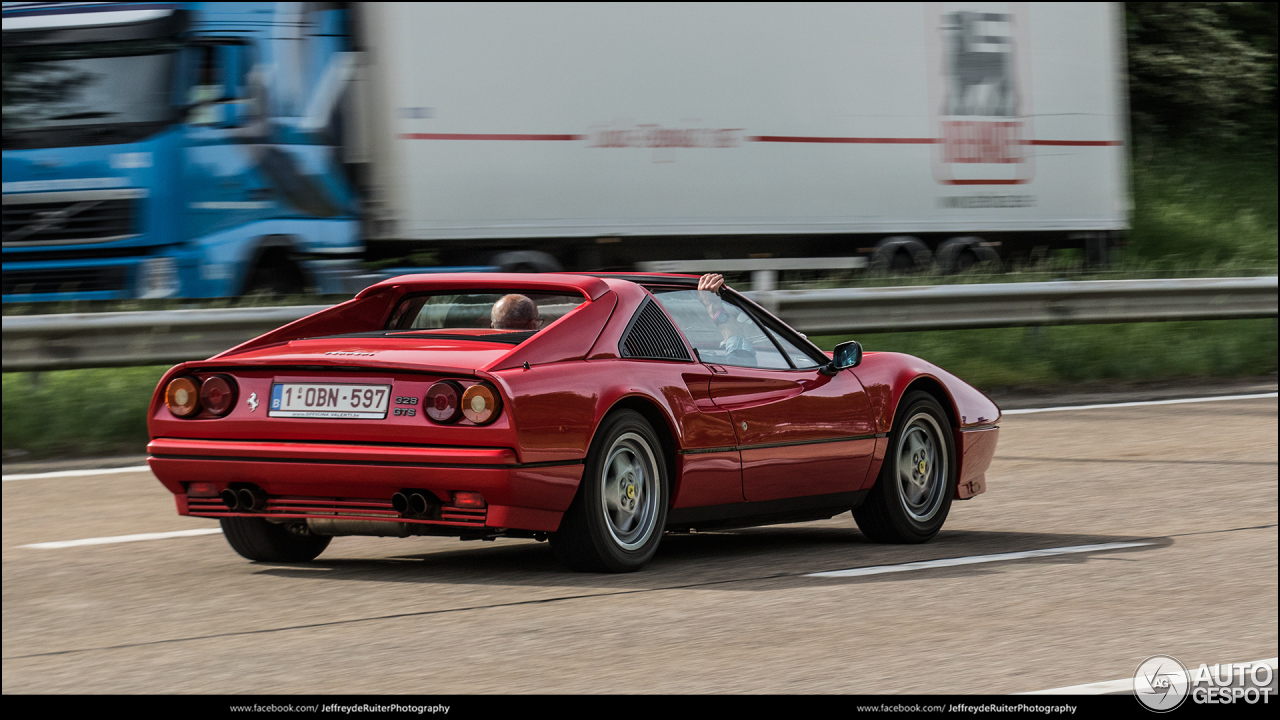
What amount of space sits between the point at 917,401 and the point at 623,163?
33.3 ft

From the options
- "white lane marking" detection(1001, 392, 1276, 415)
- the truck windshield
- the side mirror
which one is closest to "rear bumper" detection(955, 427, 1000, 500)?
the side mirror

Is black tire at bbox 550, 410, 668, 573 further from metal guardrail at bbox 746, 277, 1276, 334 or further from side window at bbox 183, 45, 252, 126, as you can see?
side window at bbox 183, 45, 252, 126

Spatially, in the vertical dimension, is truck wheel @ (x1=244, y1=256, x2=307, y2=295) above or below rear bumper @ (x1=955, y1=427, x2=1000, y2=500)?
above

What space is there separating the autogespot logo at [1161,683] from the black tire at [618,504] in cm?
200

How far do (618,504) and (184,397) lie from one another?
1.59 metres

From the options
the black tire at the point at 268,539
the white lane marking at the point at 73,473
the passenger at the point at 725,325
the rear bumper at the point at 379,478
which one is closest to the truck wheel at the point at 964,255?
the white lane marking at the point at 73,473

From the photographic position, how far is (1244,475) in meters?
9.26

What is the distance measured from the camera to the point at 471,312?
7070mm

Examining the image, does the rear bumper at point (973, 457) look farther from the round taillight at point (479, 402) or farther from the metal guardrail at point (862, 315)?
the metal guardrail at point (862, 315)

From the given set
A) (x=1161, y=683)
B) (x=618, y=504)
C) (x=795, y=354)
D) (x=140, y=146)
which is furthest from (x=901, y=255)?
(x=1161, y=683)

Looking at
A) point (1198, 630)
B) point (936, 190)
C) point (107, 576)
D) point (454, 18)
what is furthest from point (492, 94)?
point (1198, 630)

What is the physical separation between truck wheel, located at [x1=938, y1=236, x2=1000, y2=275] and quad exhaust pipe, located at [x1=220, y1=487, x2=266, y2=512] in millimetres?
14452

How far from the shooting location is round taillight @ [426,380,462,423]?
228 inches
